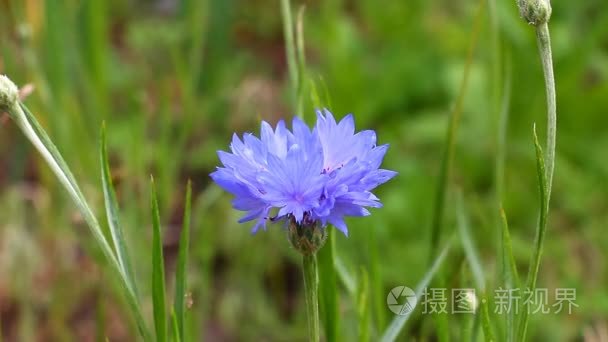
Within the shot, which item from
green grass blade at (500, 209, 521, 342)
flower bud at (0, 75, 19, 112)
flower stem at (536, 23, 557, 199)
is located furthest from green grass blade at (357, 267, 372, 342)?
flower bud at (0, 75, 19, 112)

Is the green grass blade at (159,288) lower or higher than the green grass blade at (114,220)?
lower

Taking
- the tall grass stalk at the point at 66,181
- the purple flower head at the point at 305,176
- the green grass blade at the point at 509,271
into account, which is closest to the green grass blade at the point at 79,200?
the tall grass stalk at the point at 66,181

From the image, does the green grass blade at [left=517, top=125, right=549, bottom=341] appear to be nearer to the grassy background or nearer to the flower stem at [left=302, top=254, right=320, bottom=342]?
the flower stem at [left=302, top=254, right=320, bottom=342]

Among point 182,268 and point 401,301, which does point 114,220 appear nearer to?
point 182,268

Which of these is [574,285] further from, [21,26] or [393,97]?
[21,26]

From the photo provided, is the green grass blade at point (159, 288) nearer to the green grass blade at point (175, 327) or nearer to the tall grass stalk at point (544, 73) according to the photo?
the green grass blade at point (175, 327)

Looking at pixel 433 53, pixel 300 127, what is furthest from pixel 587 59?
pixel 300 127

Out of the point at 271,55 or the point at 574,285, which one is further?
the point at 271,55
